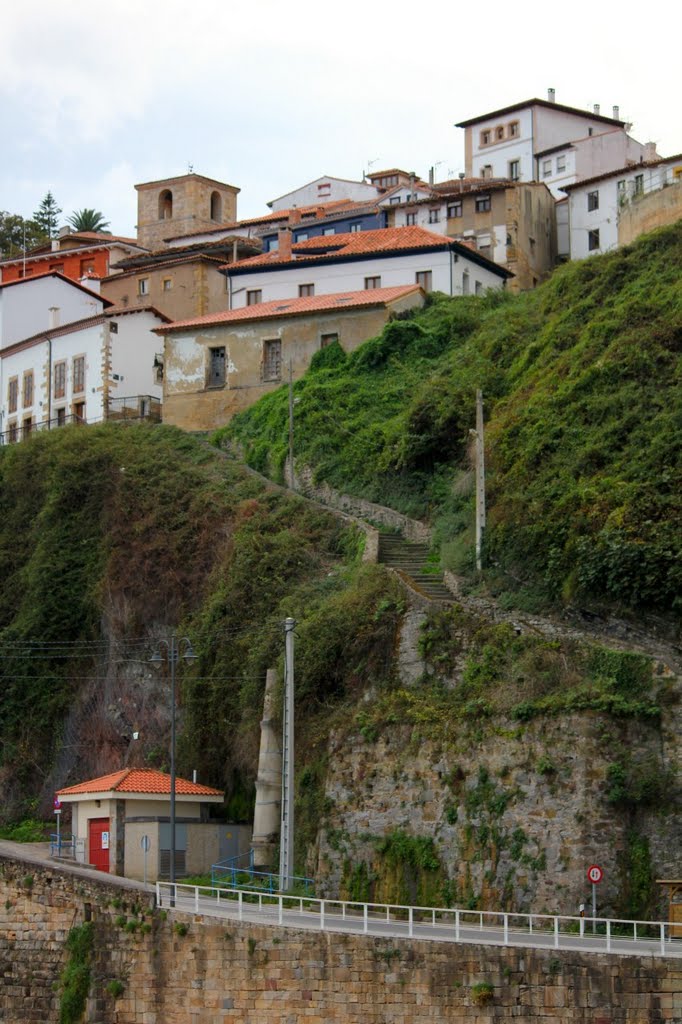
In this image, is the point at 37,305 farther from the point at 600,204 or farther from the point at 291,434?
the point at 600,204

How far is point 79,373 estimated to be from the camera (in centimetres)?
7319

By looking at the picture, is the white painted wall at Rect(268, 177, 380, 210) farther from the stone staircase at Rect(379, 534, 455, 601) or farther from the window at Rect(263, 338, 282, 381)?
the stone staircase at Rect(379, 534, 455, 601)

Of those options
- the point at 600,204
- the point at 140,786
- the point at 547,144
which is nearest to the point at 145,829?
the point at 140,786

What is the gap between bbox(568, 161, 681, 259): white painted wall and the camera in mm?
73062

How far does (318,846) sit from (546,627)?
794 cm

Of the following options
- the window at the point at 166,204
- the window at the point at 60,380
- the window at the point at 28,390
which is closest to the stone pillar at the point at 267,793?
the window at the point at 60,380

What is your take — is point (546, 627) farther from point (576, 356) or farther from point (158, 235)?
point (158, 235)

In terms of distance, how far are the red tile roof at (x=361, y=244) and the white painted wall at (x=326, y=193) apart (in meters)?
17.7

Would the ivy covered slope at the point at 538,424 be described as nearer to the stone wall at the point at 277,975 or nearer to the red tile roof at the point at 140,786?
the red tile roof at the point at 140,786

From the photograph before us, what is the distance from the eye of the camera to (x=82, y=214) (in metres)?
119

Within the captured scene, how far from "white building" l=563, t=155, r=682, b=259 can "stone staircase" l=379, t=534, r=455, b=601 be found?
79.6 ft

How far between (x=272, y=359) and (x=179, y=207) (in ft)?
119

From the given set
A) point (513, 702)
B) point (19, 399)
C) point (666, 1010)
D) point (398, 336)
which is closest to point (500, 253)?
point (398, 336)

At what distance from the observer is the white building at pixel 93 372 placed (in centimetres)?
7200
